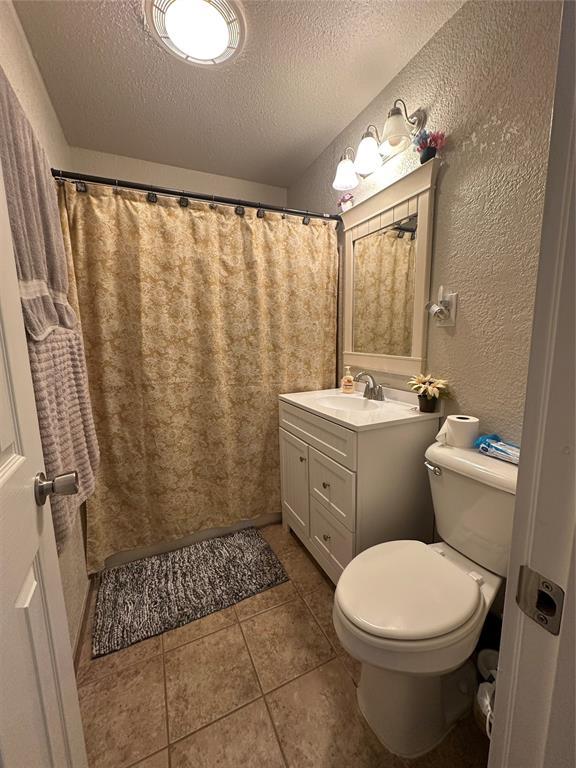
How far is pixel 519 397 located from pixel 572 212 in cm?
98

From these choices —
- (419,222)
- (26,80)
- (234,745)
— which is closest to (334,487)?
(234,745)

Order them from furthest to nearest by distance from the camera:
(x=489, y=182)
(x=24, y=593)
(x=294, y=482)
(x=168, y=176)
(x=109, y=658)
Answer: (x=168, y=176) → (x=294, y=482) → (x=109, y=658) → (x=489, y=182) → (x=24, y=593)

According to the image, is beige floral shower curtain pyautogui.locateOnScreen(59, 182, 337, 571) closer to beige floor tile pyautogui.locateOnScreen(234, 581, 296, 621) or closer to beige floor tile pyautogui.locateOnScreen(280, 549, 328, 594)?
beige floor tile pyautogui.locateOnScreen(280, 549, 328, 594)

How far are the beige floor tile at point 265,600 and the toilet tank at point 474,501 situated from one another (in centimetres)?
83

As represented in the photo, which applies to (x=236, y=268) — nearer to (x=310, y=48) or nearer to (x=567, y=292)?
(x=310, y=48)

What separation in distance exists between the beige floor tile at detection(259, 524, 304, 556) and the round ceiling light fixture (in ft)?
8.01

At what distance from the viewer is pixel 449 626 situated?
835 millimetres

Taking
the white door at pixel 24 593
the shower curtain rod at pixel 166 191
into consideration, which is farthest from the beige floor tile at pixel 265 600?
the shower curtain rod at pixel 166 191

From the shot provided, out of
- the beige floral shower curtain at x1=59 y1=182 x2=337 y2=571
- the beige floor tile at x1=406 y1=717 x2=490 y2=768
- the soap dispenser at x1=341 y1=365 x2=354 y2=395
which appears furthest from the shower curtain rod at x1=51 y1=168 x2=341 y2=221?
the beige floor tile at x1=406 y1=717 x2=490 y2=768

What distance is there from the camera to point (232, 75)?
4.72 ft

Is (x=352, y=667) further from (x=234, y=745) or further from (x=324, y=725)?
(x=234, y=745)

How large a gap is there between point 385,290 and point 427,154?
60 centimetres

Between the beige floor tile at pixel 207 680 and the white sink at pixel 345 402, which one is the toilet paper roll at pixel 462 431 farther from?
the beige floor tile at pixel 207 680

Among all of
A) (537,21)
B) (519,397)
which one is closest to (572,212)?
(519,397)
